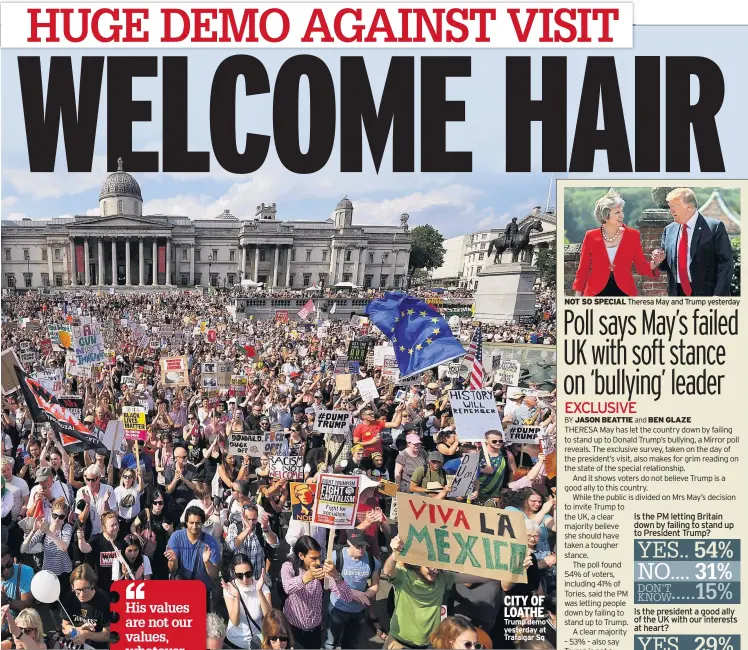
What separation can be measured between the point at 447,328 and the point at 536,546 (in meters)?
3.06

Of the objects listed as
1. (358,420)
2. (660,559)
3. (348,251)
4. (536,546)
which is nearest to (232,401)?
(358,420)

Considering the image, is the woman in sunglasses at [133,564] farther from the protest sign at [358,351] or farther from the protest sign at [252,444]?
the protest sign at [358,351]

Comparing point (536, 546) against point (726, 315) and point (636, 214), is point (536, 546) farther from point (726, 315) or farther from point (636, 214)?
point (636, 214)

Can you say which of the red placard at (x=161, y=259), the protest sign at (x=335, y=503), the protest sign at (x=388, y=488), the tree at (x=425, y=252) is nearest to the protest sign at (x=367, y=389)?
the protest sign at (x=388, y=488)

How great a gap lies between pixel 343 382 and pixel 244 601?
4927mm

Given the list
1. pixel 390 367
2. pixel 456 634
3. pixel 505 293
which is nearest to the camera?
pixel 456 634

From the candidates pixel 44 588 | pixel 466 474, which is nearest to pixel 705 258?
pixel 466 474

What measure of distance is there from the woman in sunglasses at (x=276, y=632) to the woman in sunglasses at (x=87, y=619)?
1546mm

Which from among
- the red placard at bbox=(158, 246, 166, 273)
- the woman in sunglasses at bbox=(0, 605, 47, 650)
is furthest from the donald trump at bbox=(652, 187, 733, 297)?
the red placard at bbox=(158, 246, 166, 273)

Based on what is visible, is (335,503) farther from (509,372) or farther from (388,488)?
(509,372)

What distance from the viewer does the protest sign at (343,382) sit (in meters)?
10.4

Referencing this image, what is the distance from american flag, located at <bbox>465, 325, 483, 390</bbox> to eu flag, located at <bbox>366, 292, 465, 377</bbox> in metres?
0.99

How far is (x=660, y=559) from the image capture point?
6.20m

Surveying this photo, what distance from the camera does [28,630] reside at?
230 inches
